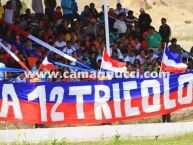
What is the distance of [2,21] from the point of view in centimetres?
2058

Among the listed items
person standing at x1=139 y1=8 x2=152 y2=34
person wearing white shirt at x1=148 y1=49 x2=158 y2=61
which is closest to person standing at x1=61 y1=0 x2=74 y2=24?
person standing at x1=139 y1=8 x2=152 y2=34

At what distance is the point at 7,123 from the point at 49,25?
5.86m

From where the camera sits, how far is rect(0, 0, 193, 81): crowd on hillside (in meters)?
19.3

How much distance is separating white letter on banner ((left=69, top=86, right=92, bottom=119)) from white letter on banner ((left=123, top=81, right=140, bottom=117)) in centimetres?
88

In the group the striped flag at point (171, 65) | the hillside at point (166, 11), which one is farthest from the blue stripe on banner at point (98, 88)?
the hillside at point (166, 11)

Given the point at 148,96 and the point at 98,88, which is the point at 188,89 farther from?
the point at 98,88

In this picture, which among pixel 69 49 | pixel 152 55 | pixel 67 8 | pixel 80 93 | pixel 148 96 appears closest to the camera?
pixel 80 93

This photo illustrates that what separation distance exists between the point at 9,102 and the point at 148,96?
11.0 ft

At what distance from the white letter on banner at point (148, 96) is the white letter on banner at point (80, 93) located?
133cm

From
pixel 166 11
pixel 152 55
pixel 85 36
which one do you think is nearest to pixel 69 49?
pixel 85 36

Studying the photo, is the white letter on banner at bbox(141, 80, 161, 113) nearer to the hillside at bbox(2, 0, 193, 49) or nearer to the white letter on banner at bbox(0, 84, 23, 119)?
the white letter on banner at bbox(0, 84, 23, 119)

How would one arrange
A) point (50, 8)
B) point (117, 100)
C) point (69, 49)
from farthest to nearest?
point (50, 8) → point (69, 49) → point (117, 100)

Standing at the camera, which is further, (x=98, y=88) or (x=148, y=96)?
(x=148, y=96)

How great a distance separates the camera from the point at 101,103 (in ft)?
Answer: 54.6
